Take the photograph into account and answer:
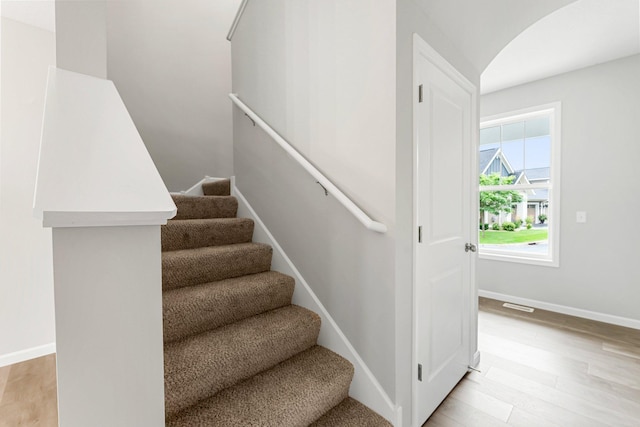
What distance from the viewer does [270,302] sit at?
1639 millimetres

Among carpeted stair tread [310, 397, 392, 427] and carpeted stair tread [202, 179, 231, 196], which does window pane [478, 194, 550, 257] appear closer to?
carpeted stair tread [310, 397, 392, 427]

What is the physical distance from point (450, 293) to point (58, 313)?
1.80m

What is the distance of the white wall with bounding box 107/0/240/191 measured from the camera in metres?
2.62

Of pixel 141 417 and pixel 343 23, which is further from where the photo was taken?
pixel 343 23

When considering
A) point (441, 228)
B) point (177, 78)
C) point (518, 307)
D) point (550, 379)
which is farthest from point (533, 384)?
point (177, 78)

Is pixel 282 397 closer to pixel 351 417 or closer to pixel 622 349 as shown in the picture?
pixel 351 417

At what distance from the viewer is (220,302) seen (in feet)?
4.68

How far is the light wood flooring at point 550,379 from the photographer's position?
1.55 metres

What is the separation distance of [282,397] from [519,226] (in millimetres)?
3447

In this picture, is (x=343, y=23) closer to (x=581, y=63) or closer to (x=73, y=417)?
(x=73, y=417)

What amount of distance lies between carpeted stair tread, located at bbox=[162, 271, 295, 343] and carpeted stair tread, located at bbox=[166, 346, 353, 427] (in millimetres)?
316

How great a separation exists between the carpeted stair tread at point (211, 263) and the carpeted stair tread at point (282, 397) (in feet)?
1.98

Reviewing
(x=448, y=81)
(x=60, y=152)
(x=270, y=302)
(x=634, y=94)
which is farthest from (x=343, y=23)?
(x=634, y=94)

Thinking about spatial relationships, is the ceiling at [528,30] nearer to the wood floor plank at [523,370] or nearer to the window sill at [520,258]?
the window sill at [520,258]
